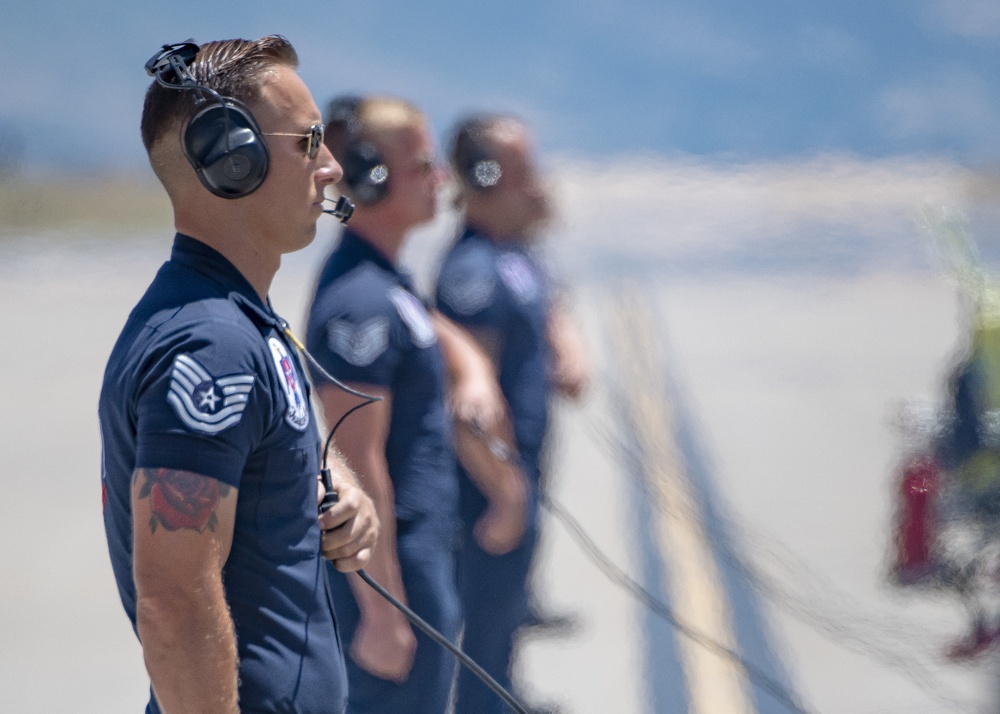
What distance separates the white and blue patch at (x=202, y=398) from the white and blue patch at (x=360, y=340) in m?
1.13

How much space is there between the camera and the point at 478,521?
303 cm

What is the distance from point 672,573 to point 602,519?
797 millimetres

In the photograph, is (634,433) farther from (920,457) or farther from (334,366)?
(334,366)

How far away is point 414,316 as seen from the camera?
2.52m

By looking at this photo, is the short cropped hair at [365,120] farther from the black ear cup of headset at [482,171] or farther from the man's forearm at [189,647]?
the man's forearm at [189,647]

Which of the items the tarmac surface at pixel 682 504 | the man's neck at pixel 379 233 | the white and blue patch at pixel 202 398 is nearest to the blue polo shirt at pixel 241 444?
the white and blue patch at pixel 202 398

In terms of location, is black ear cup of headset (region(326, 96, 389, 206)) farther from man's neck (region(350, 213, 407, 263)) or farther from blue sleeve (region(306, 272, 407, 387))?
blue sleeve (region(306, 272, 407, 387))

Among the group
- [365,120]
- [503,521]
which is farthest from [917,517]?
[365,120]

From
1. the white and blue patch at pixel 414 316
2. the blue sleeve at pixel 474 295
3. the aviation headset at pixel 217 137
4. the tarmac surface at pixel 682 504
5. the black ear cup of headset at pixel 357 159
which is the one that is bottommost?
the tarmac surface at pixel 682 504

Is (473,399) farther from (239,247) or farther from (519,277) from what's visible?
(239,247)

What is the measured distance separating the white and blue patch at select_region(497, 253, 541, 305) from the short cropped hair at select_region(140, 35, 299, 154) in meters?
1.68

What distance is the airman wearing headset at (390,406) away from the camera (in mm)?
2434

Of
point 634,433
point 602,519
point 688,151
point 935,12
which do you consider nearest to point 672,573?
point 602,519

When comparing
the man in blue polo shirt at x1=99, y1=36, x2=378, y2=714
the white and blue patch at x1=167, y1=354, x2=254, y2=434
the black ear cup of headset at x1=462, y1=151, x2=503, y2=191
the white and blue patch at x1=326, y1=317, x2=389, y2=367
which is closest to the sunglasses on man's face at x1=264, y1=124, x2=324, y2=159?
the man in blue polo shirt at x1=99, y1=36, x2=378, y2=714
